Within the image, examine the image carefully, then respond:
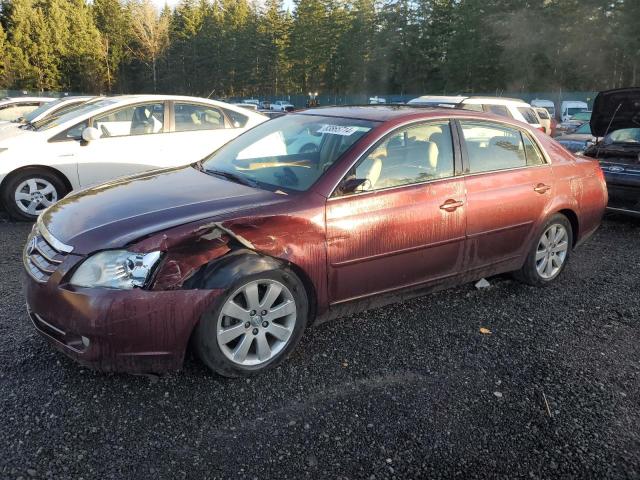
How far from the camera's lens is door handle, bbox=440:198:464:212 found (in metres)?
3.71

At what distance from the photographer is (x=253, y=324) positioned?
9.86 feet

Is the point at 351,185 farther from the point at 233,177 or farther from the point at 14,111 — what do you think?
the point at 14,111

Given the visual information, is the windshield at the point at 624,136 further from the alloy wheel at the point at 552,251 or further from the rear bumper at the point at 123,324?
the rear bumper at the point at 123,324

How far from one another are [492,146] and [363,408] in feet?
7.92

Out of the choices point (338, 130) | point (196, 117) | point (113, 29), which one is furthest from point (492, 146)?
point (113, 29)

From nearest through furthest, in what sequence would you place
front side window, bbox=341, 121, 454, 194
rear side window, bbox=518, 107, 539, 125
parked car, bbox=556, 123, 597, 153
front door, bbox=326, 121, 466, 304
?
front door, bbox=326, 121, 466, 304 → front side window, bbox=341, 121, 454, 194 → parked car, bbox=556, 123, 597, 153 → rear side window, bbox=518, 107, 539, 125

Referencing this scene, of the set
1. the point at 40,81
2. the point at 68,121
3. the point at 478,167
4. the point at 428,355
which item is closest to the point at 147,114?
the point at 68,121

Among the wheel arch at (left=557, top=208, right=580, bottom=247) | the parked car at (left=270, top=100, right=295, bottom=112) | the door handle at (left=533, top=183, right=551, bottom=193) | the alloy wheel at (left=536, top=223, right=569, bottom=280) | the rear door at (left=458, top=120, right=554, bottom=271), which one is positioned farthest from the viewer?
the parked car at (left=270, top=100, right=295, bottom=112)

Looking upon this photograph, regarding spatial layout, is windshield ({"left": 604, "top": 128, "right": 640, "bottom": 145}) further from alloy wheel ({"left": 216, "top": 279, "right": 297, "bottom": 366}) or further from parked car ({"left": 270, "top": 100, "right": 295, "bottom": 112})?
parked car ({"left": 270, "top": 100, "right": 295, "bottom": 112})

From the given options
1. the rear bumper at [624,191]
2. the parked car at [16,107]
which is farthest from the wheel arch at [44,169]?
the rear bumper at [624,191]

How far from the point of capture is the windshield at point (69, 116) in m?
6.95

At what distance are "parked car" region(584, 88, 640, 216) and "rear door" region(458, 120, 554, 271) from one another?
2.88 metres

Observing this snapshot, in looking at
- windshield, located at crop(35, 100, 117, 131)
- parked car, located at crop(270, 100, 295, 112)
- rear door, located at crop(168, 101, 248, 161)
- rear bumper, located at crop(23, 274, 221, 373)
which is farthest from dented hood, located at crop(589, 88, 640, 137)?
parked car, located at crop(270, 100, 295, 112)

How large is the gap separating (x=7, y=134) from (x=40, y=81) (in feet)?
202
